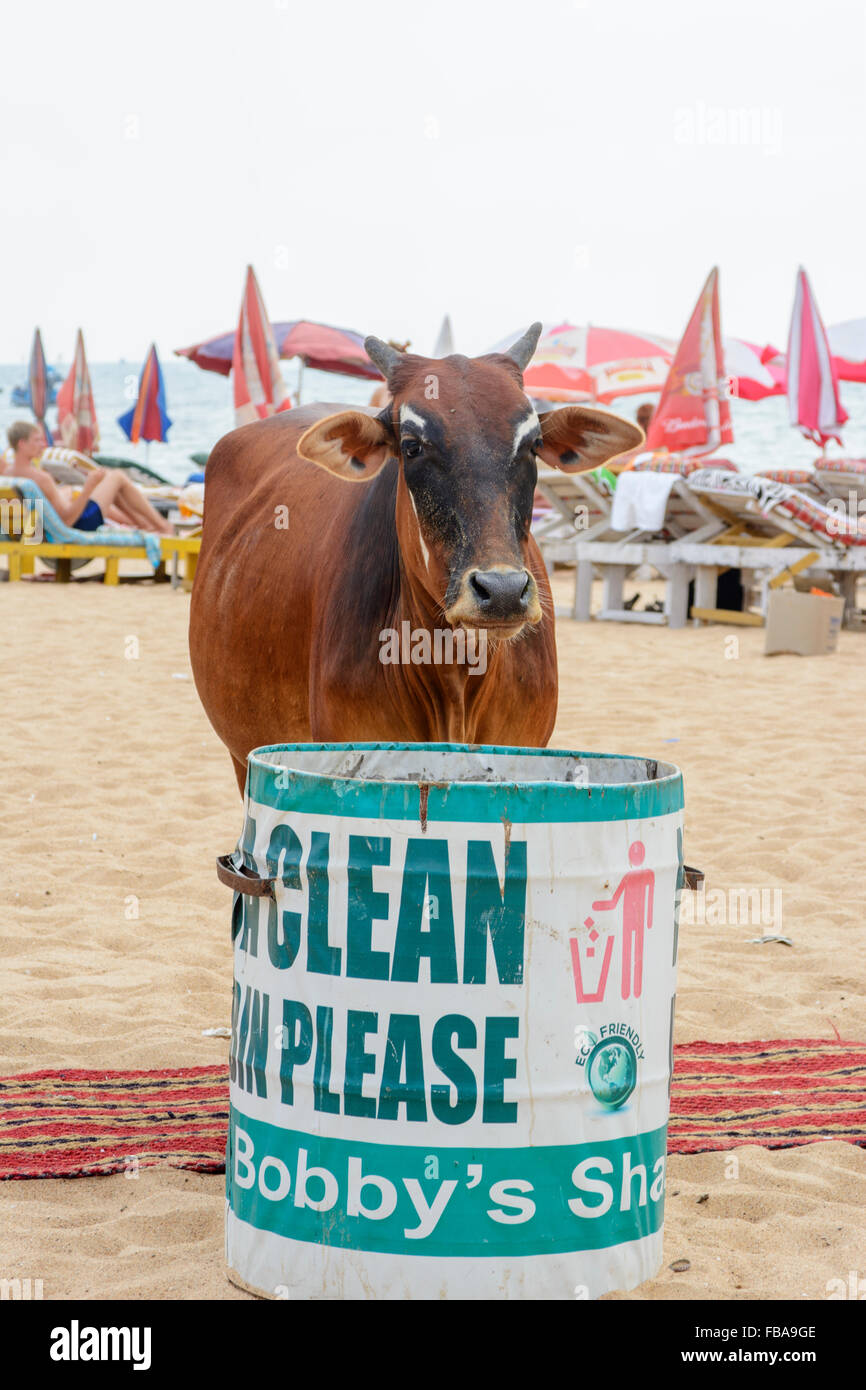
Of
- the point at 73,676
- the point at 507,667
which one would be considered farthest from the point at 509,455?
the point at 73,676

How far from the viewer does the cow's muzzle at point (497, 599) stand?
2.99 metres

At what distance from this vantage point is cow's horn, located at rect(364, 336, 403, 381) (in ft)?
11.6

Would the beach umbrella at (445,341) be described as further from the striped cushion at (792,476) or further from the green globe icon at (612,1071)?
the green globe icon at (612,1071)

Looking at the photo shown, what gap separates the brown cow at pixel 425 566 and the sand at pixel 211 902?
904mm

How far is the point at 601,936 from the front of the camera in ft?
6.90

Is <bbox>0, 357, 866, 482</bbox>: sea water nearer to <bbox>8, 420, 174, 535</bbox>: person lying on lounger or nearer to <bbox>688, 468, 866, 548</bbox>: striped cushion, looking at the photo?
<bbox>8, 420, 174, 535</bbox>: person lying on lounger

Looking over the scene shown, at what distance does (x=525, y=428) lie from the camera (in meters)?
3.33

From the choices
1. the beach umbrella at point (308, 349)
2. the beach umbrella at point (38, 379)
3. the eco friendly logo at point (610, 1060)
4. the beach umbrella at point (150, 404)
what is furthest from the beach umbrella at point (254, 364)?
the eco friendly logo at point (610, 1060)

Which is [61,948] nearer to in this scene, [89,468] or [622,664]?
[622,664]

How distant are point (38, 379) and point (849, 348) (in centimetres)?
1539

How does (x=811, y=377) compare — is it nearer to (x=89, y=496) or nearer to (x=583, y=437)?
(x=89, y=496)

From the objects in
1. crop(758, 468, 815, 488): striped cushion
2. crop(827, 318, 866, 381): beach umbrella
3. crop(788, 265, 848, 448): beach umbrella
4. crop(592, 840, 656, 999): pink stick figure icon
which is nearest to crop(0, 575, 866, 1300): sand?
crop(592, 840, 656, 999): pink stick figure icon

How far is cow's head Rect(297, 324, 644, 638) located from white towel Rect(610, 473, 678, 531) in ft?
28.8

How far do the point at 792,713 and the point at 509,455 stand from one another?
18.6 feet
